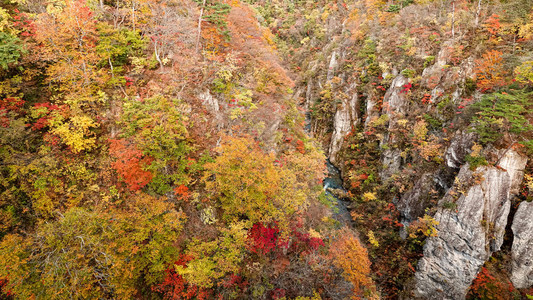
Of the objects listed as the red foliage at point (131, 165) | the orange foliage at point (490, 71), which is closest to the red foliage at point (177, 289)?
the red foliage at point (131, 165)

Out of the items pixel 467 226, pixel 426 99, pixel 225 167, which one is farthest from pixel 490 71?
pixel 225 167

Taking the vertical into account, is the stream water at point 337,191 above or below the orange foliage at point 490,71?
below

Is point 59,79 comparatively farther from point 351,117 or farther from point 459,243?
point 351,117

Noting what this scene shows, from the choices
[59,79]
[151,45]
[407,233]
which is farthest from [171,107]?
[407,233]

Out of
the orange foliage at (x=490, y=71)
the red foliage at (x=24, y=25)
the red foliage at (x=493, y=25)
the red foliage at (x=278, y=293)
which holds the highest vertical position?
the red foliage at (x=493, y=25)

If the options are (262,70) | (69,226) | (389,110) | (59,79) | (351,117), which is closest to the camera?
(69,226)

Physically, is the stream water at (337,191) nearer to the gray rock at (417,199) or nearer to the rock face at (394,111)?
the rock face at (394,111)

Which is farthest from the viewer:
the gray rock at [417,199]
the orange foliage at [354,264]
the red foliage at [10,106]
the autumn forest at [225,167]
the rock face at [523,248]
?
the gray rock at [417,199]

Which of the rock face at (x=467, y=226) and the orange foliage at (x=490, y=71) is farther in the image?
the orange foliage at (x=490, y=71)
